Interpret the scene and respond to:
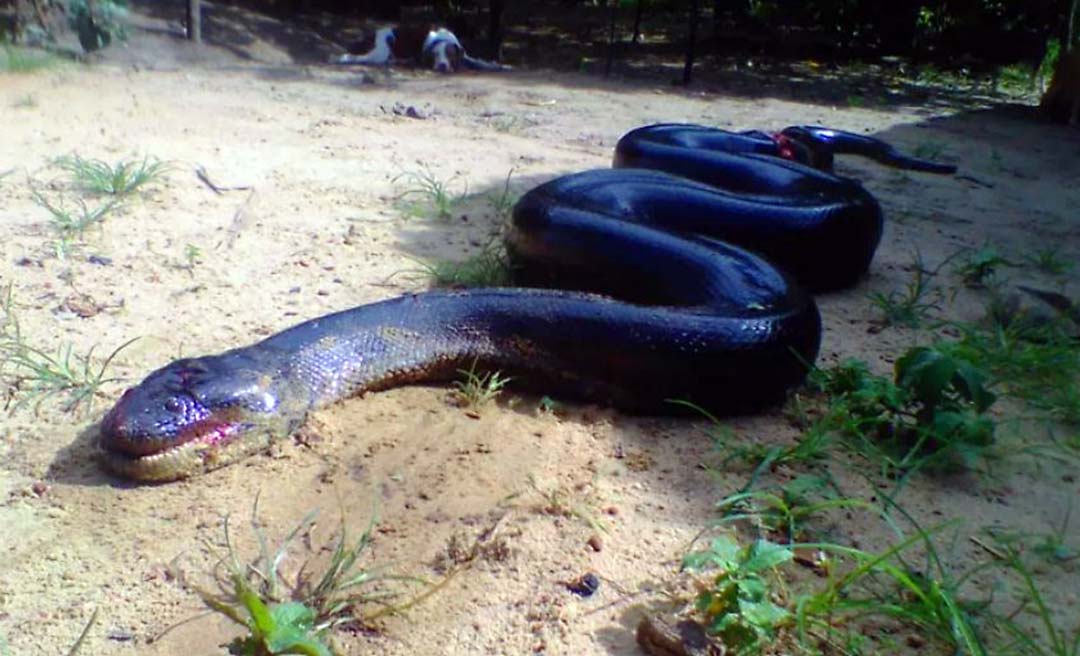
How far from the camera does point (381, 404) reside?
312 cm

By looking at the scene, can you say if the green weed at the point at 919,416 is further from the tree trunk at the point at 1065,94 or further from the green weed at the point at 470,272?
the tree trunk at the point at 1065,94

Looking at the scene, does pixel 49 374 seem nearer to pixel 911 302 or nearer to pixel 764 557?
pixel 764 557

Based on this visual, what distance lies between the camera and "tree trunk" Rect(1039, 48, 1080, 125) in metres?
9.33

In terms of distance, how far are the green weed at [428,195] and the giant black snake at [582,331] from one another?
2.62 ft

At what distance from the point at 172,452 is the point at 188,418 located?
0.10m

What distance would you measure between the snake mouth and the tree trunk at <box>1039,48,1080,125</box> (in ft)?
29.0

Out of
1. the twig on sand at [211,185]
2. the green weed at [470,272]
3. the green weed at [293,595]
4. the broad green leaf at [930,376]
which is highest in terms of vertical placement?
the broad green leaf at [930,376]

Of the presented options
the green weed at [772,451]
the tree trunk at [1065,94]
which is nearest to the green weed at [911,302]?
the green weed at [772,451]

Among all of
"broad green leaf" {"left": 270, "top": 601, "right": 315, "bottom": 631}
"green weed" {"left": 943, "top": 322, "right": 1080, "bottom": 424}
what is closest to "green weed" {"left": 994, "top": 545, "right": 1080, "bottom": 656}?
"green weed" {"left": 943, "top": 322, "right": 1080, "bottom": 424}

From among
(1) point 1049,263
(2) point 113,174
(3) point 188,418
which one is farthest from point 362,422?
(1) point 1049,263

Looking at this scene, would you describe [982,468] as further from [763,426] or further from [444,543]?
[444,543]

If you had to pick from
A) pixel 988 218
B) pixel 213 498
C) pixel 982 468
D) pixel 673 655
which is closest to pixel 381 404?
pixel 213 498

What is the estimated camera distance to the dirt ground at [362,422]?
2.27 m

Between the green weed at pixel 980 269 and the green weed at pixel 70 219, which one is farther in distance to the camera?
the green weed at pixel 980 269
